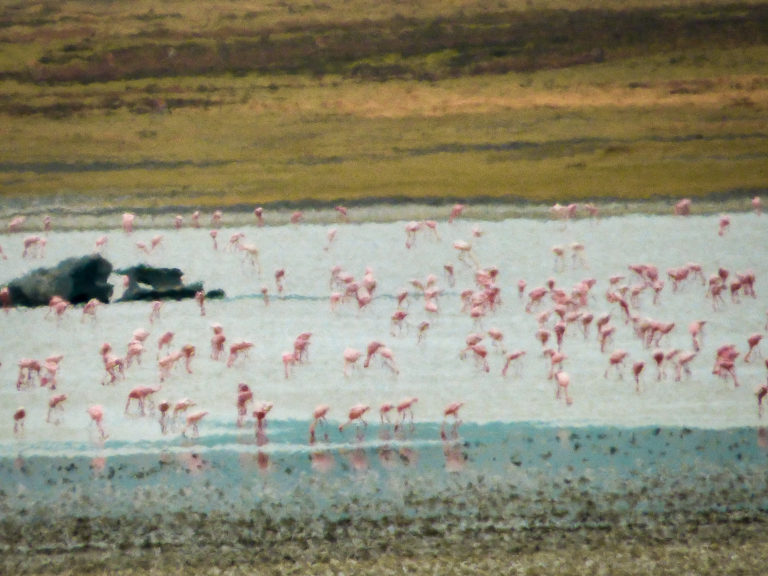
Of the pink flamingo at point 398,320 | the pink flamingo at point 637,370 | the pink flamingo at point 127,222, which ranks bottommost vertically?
the pink flamingo at point 637,370

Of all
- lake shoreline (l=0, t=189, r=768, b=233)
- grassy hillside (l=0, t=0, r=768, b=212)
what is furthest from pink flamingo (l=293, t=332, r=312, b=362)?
grassy hillside (l=0, t=0, r=768, b=212)

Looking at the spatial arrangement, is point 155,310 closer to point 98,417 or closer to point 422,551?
point 98,417

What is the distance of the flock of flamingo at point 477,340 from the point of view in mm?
4535

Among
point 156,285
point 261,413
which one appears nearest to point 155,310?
point 156,285

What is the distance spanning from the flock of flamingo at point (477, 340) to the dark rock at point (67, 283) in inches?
4.4

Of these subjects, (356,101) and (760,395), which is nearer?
(760,395)

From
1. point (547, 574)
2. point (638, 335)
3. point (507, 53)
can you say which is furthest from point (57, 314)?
point (507, 53)

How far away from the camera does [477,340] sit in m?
5.24

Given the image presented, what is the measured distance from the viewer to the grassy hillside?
796 cm

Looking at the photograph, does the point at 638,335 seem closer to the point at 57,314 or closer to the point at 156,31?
the point at 57,314

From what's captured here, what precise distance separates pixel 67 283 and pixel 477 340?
248cm

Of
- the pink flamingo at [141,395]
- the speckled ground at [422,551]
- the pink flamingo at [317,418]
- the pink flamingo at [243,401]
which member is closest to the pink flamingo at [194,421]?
the pink flamingo at [243,401]

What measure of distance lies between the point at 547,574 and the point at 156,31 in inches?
239

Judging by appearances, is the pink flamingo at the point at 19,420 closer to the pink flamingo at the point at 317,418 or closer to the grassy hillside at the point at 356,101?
the pink flamingo at the point at 317,418
